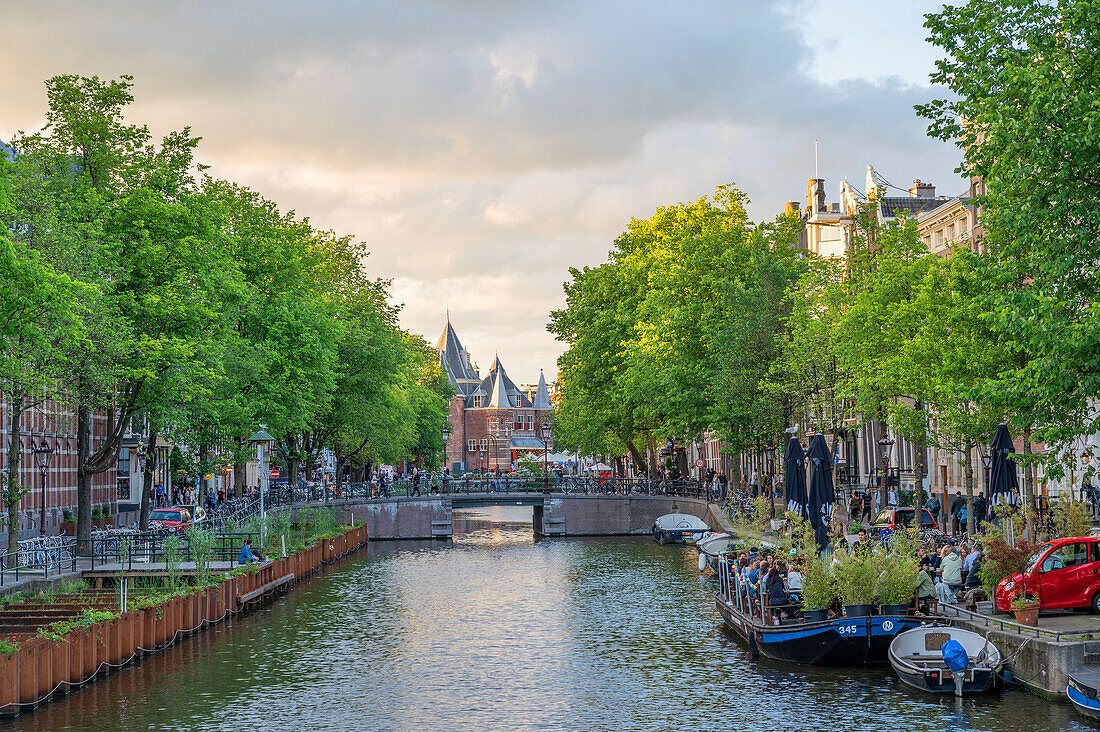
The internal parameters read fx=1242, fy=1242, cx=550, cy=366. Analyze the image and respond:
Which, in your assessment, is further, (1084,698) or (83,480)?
(83,480)

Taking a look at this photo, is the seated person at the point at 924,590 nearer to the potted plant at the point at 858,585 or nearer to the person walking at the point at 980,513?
the potted plant at the point at 858,585

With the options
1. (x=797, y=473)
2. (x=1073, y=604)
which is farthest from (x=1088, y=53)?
(x=797, y=473)

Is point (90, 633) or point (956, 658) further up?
point (90, 633)

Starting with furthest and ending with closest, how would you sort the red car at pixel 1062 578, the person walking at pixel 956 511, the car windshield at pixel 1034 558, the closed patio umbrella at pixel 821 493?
the person walking at pixel 956 511 → the closed patio umbrella at pixel 821 493 → the car windshield at pixel 1034 558 → the red car at pixel 1062 578

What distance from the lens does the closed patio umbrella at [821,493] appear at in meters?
32.9

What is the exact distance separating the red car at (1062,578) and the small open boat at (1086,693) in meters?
4.24

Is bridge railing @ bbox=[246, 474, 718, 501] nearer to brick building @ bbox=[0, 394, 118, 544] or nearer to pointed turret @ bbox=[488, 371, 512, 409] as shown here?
brick building @ bbox=[0, 394, 118, 544]

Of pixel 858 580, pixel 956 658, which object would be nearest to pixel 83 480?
pixel 858 580

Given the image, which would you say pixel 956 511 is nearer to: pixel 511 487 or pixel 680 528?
pixel 680 528

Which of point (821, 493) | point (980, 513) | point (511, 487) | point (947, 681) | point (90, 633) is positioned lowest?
point (947, 681)

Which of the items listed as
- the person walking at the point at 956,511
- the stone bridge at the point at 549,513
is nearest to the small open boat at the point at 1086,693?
the person walking at the point at 956,511

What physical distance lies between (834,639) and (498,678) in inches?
298

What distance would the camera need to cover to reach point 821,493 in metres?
33.1

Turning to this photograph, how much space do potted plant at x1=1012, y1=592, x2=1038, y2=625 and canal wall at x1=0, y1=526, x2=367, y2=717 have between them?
18682 mm
